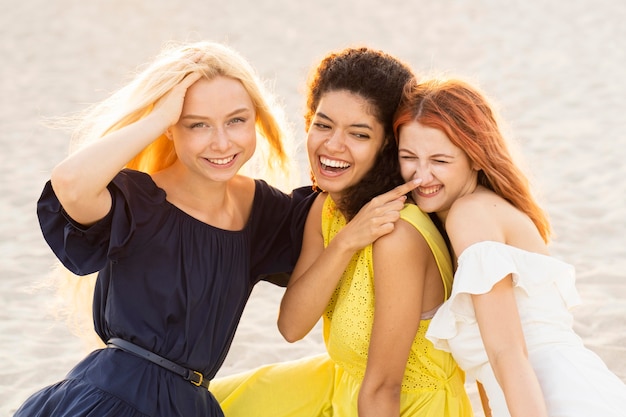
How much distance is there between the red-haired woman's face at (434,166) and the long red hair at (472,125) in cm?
3

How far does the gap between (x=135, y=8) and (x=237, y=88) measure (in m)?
11.8

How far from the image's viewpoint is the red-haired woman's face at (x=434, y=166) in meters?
3.02

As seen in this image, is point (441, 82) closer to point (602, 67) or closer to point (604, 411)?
point (604, 411)

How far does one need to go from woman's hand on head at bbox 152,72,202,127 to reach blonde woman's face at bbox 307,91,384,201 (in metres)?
0.48

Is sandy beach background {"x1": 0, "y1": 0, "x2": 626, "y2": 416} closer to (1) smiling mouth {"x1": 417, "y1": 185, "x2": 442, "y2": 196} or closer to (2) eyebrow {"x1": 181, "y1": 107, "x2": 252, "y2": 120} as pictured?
(2) eyebrow {"x1": 181, "y1": 107, "x2": 252, "y2": 120}

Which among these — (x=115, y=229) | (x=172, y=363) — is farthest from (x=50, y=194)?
A: (x=172, y=363)

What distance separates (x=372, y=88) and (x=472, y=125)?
0.39m

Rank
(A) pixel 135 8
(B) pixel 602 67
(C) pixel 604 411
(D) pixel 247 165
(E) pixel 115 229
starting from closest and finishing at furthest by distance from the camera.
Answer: (C) pixel 604 411
(E) pixel 115 229
(D) pixel 247 165
(B) pixel 602 67
(A) pixel 135 8

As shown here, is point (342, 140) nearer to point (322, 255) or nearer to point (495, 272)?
point (322, 255)

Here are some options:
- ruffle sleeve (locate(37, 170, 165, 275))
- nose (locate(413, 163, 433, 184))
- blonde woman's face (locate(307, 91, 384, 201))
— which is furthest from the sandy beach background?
ruffle sleeve (locate(37, 170, 165, 275))

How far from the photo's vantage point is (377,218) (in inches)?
120

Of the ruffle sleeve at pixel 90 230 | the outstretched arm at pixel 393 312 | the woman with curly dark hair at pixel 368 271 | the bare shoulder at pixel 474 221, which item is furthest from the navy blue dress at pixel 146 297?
the bare shoulder at pixel 474 221

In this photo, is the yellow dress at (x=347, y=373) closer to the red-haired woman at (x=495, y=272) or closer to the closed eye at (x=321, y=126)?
the red-haired woman at (x=495, y=272)

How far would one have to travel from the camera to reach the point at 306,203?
3.58 meters
